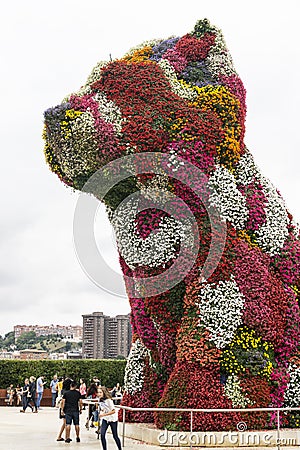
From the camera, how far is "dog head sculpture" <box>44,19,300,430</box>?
43.0ft

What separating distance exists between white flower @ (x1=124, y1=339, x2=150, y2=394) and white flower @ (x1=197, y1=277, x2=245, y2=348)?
303 centimetres

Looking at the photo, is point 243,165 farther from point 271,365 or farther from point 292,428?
point 292,428

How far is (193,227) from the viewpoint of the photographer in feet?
45.3

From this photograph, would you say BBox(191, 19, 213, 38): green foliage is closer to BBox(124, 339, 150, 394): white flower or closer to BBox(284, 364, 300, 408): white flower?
BBox(124, 339, 150, 394): white flower

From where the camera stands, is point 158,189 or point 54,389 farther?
point 54,389

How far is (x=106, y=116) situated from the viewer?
45.9 feet

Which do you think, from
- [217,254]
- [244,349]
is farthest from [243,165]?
[244,349]

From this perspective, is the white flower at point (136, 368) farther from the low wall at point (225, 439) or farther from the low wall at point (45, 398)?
the low wall at point (45, 398)

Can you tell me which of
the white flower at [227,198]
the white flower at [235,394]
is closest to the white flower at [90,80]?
the white flower at [227,198]

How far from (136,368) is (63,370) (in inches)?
641

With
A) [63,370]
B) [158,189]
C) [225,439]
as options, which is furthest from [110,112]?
[63,370]

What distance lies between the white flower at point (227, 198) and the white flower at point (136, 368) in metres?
4.22

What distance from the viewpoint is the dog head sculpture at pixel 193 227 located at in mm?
13102

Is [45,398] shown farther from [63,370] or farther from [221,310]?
[221,310]
